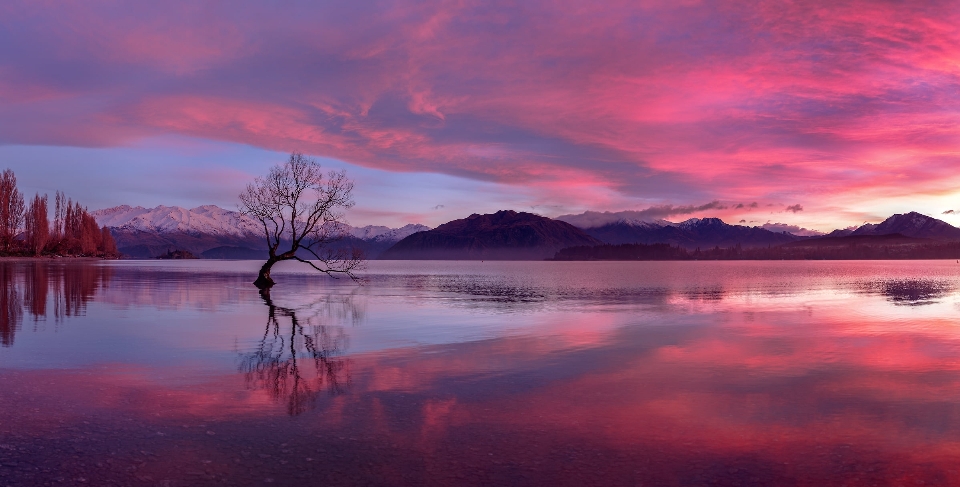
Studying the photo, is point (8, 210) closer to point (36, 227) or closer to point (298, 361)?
point (36, 227)

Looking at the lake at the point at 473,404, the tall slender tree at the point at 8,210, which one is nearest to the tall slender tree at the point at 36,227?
the tall slender tree at the point at 8,210

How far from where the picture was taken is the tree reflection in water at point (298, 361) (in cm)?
1524

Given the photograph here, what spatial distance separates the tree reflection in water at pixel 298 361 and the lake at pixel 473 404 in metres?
0.10

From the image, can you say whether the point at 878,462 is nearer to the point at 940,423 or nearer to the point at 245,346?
the point at 940,423

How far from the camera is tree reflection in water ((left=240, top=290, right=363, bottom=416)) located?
50.0 feet

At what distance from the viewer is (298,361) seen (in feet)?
64.2

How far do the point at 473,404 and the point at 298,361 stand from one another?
7.86m

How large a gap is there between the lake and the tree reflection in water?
0.10m

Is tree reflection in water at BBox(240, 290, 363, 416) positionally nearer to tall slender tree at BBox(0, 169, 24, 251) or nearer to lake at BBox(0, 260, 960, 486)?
lake at BBox(0, 260, 960, 486)

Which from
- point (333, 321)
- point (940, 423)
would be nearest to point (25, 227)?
point (333, 321)

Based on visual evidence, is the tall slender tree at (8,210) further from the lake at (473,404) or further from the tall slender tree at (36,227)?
the lake at (473,404)

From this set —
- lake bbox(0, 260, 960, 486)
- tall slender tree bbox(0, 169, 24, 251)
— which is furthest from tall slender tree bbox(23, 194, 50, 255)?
lake bbox(0, 260, 960, 486)

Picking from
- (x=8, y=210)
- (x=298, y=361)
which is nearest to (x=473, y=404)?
(x=298, y=361)

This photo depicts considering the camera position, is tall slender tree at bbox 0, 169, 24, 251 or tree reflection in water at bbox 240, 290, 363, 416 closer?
tree reflection in water at bbox 240, 290, 363, 416
